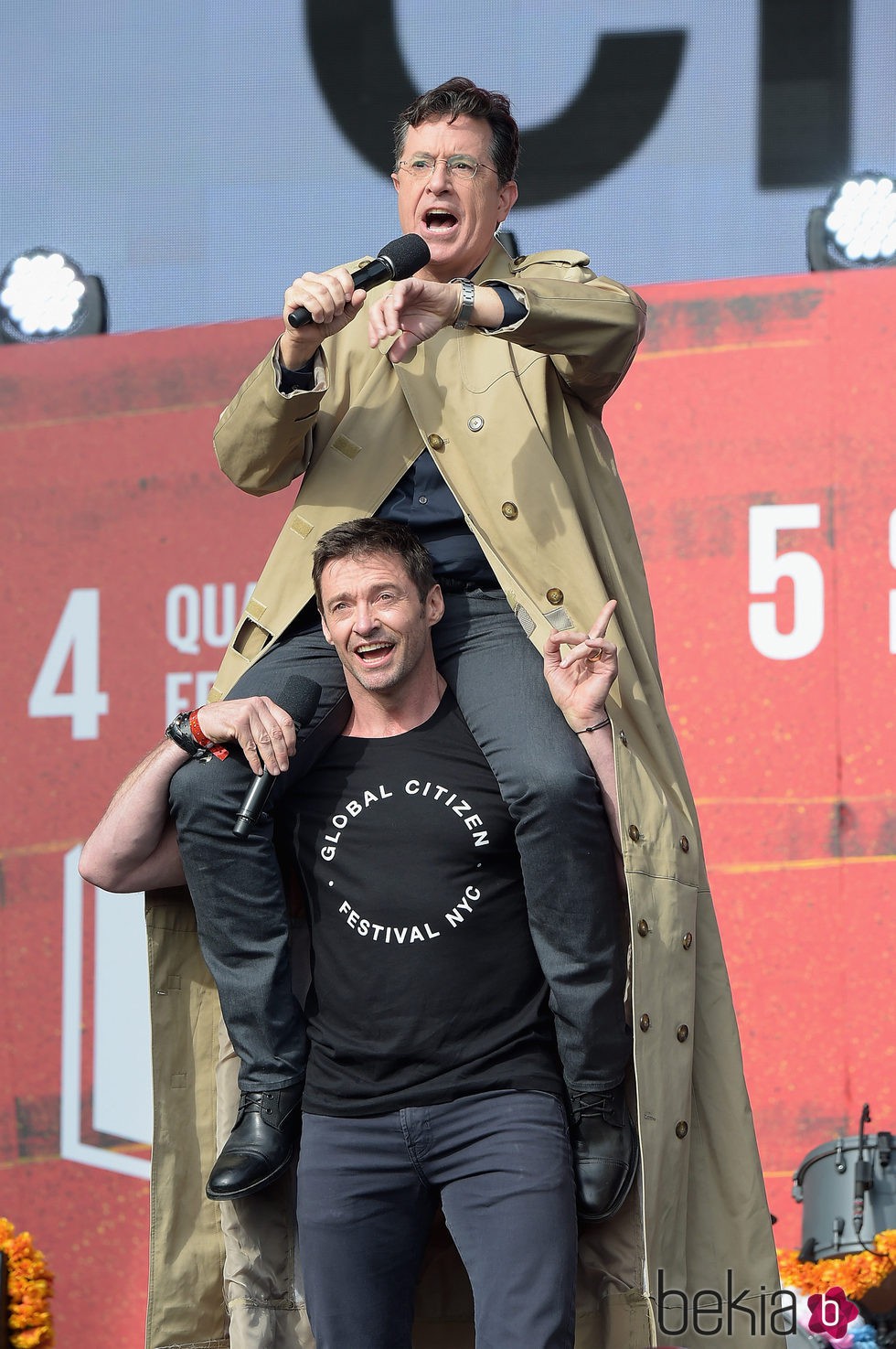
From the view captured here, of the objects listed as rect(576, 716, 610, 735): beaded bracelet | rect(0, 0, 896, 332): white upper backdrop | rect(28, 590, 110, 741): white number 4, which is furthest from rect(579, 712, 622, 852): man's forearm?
rect(28, 590, 110, 741): white number 4

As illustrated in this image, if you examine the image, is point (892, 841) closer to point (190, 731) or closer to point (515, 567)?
point (515, 567)

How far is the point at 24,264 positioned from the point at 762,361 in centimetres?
208

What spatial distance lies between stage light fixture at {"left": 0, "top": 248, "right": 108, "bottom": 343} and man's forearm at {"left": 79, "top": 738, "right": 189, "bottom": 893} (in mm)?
2590

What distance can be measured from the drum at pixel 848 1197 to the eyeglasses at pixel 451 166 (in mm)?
2648

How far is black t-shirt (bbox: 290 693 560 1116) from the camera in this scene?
2.25m

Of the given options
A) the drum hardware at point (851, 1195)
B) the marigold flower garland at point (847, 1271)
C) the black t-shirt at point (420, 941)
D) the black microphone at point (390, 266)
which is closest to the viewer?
the black microphone at point (390, 266)

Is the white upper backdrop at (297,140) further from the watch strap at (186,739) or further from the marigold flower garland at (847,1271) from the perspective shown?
the marigold flower garland at (847,1271)

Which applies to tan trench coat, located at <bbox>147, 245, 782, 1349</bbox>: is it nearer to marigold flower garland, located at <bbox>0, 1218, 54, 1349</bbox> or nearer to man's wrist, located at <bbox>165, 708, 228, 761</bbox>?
man's wrist, located at <bbox>165, 708, 228, 761</bbox>

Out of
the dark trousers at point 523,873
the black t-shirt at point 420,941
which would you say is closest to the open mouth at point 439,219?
the dark trousers at point 523,873

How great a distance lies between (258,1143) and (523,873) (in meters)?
0.55

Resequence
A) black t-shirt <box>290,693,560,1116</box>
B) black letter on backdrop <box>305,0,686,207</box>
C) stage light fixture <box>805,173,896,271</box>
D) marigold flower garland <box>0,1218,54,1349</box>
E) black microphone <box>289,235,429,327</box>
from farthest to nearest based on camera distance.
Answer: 1. black letter on backdrop <box>305,0,686,207</box>
2. stage light fixture <box>805,173,896,271</box>
3. marigold flower garland <box>0,1218,54,1349</box>
4. black t-shirt <box>290,693,560,1116</box>
5. black microphone <box>289,235,429,327</box>

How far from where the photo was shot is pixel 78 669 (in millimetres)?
4672

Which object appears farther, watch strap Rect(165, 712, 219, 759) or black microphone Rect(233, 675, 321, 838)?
watch strap Rect(165, 712, 219, 759)

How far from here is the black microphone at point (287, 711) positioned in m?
2.20
